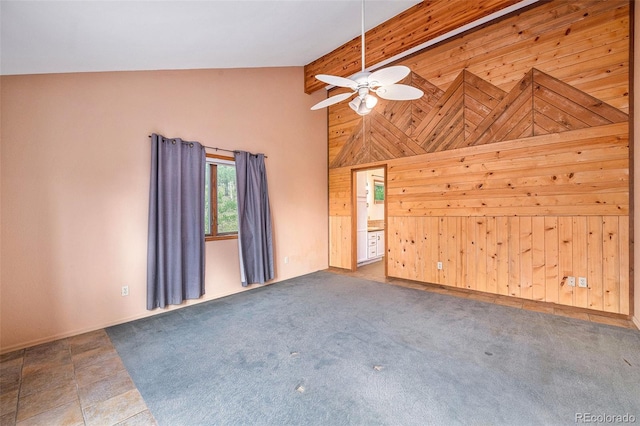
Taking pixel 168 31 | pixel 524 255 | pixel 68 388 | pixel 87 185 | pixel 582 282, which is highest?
pixel 168 31

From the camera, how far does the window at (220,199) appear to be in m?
3.95

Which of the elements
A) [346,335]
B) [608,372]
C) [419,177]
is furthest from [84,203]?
[608,372]

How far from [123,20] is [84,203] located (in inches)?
73.7

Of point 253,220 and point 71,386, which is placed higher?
point 253,220

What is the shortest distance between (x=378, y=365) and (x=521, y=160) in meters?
3.26

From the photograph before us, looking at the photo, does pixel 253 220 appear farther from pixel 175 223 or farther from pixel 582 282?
pixel 582 282

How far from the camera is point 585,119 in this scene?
10.3ft

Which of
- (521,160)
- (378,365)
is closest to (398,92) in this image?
(521,160)

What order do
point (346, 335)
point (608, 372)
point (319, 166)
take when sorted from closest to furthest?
point (608, 372)
point (346, 335)
point (319, 166)

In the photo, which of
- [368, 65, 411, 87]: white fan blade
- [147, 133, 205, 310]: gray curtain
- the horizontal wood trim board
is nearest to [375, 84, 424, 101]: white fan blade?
[368, 65, 411, 87]: white fan blade

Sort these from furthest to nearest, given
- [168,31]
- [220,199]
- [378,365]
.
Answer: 1. [220,199]
2. [168,31]
3. [378,365]

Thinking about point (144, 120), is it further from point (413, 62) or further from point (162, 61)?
point (413, 62)

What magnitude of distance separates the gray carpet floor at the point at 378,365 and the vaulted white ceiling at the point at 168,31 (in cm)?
267

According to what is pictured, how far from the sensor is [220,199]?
411 cm
